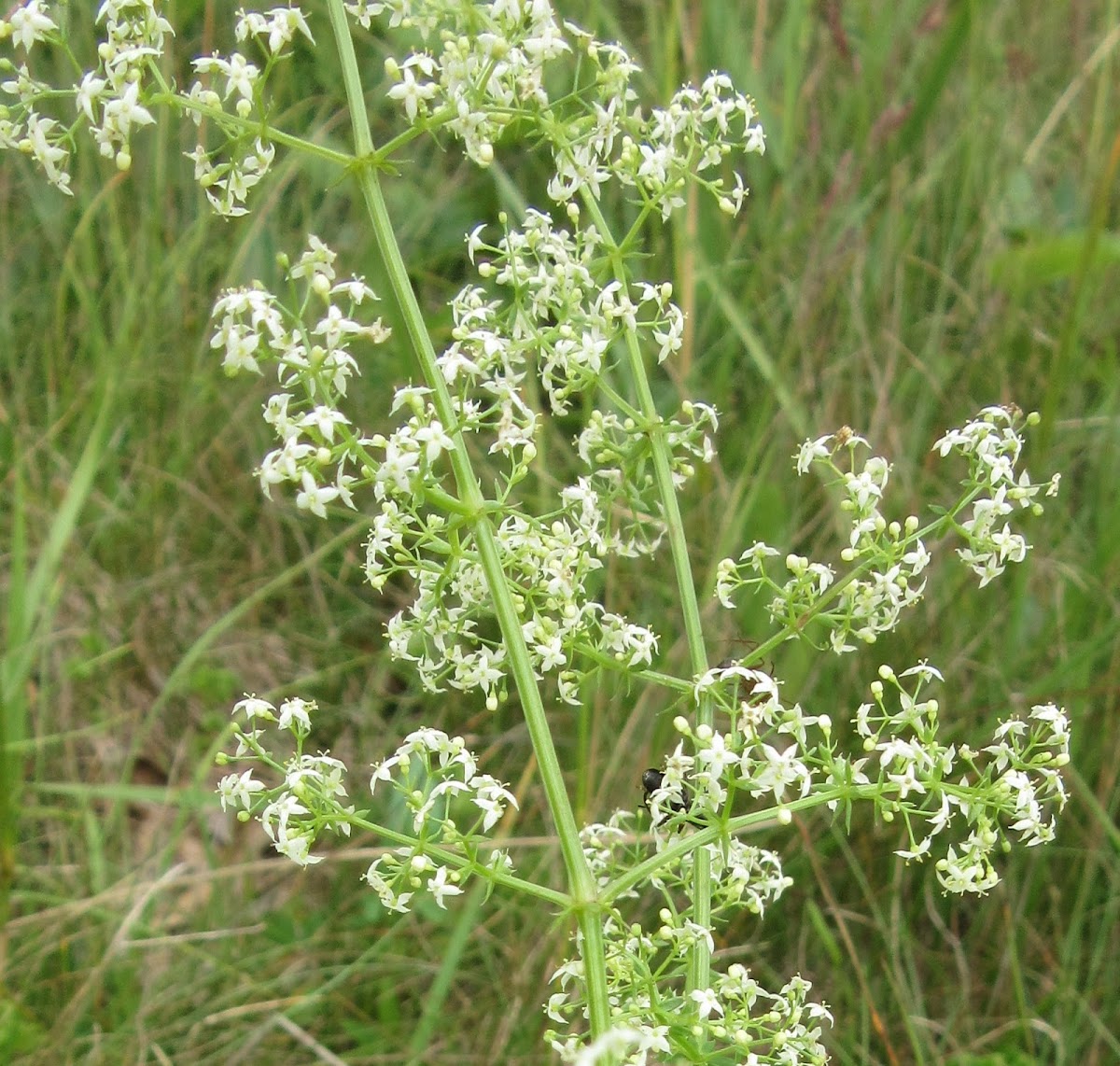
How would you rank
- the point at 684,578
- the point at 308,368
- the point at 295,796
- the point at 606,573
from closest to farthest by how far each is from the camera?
the point at 308,368, the point at 295,796, the point at 684,578, the point at 606,573

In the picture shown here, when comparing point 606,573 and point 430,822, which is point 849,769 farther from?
point 606,573

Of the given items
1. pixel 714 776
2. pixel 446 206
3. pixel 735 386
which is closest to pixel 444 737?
pixel 714 776

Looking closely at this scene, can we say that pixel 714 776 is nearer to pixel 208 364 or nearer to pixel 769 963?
pixel 769 963

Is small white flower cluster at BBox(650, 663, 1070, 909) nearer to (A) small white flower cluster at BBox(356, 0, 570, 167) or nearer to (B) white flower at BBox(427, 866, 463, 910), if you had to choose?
(B) white flower at BBox(427, 866, 463, 910)

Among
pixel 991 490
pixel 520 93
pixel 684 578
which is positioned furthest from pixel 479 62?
pixel 991 490

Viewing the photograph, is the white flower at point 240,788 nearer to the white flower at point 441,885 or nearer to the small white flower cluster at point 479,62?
the white flower at point 441,885

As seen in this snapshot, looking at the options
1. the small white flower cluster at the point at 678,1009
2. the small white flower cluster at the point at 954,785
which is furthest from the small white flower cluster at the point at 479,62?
the small white flower cluster at the point at 678,1009
